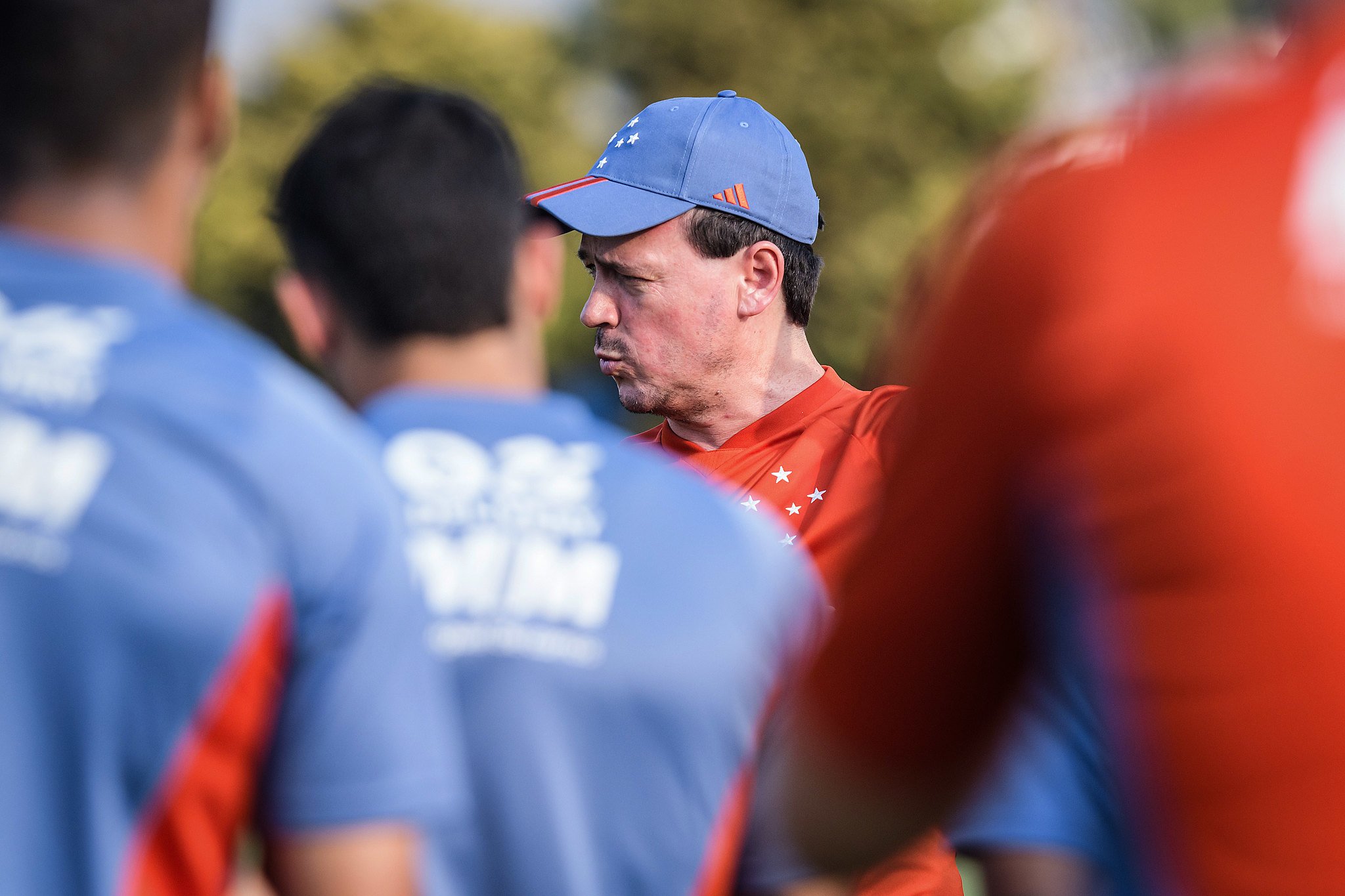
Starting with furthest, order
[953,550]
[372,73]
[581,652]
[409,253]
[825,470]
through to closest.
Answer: [372,73] → [825,470] → [409,253] → [581,652] → [953,550]

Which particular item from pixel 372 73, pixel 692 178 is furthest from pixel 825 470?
pixel 372 73

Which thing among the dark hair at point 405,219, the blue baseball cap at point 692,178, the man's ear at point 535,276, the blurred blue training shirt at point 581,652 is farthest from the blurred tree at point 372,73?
the blurred blue training shirt at point 581,652

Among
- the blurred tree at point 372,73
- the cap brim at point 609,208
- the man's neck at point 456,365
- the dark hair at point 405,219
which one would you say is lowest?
the man's neck at point 456,365

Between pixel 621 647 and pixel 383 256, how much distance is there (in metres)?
0.73

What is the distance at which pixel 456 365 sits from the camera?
2.32m

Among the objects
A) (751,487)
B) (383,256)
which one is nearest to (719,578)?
(383,256)

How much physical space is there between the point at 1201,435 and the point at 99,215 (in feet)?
4.26

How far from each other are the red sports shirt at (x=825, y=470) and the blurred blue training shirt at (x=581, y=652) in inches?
39.3

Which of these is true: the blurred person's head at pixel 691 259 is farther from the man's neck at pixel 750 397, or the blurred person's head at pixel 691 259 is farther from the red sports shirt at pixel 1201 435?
the red sports shirt at pixel 1201 435

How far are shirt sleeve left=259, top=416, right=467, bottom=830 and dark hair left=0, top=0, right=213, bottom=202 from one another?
49 cm

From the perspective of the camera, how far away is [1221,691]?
3.55 feet

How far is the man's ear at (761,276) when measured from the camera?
411cm

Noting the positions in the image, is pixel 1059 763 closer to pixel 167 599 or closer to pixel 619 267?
pixel 167 599

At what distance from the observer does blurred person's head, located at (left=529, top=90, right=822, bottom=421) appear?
4004mm
